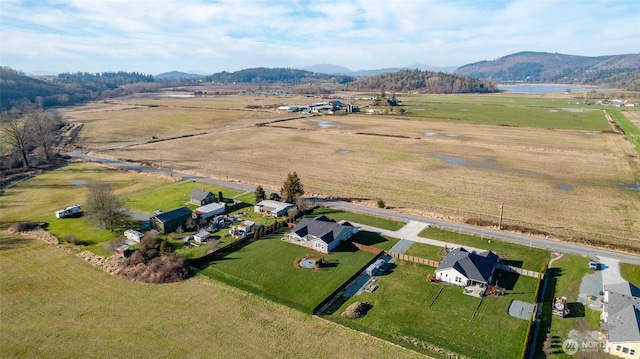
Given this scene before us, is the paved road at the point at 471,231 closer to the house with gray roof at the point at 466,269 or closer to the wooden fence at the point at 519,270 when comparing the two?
the wooden fence at the point at 519,270

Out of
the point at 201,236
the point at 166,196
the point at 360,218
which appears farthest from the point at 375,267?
the point at 166,196

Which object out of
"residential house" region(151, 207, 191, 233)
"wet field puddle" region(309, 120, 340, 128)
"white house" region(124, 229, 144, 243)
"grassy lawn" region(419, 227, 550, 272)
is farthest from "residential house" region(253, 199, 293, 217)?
"wet field puddle" region(309, 120, 340, 128)

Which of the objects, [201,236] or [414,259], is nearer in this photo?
[414,259]

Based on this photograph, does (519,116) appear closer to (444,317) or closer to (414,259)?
(414,259)

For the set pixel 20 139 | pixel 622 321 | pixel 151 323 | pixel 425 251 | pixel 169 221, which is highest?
pixel 20 139

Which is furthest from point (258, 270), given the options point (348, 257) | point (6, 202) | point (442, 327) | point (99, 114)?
point (99, 114)

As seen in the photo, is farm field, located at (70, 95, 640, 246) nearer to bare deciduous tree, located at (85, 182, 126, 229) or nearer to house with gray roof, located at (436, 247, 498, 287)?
house with gray roof, located at (436, 247, 498, 287)

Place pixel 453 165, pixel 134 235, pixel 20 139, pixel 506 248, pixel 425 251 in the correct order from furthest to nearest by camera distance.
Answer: pixel 453 165, pixel 20 139, pixel 134 235, pixel 506 248, pixel 425 251
